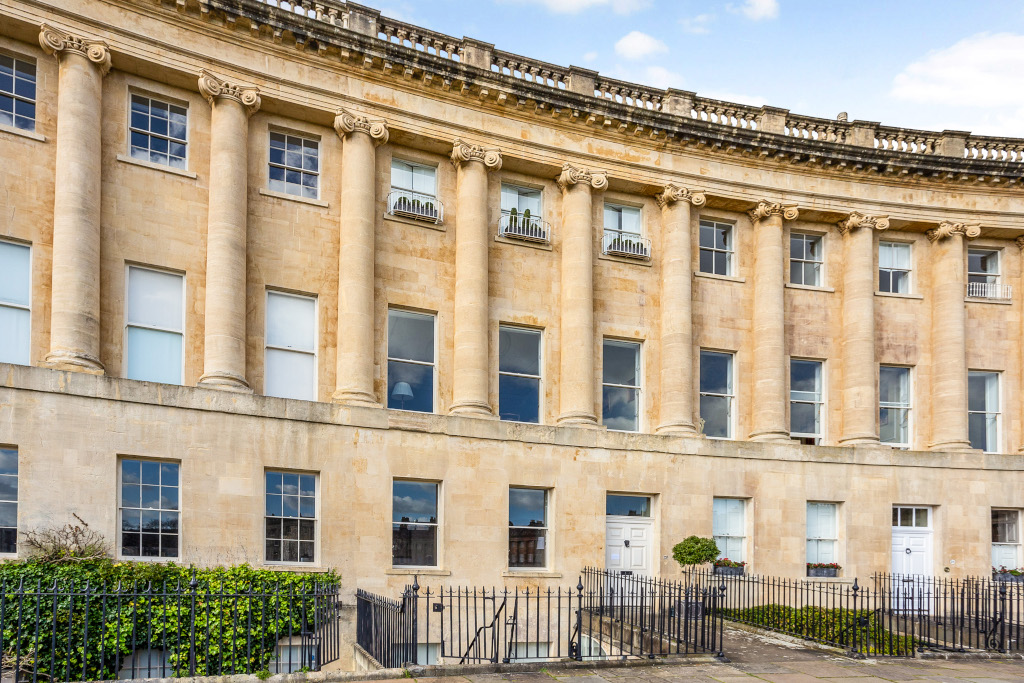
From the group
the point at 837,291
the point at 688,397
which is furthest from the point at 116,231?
the point at 837,291

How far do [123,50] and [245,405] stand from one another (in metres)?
7.87

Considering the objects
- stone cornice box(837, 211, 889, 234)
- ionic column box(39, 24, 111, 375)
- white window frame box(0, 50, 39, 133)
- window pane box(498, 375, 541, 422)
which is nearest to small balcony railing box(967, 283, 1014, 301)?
stone cornice box(837, 211, 889, 234)

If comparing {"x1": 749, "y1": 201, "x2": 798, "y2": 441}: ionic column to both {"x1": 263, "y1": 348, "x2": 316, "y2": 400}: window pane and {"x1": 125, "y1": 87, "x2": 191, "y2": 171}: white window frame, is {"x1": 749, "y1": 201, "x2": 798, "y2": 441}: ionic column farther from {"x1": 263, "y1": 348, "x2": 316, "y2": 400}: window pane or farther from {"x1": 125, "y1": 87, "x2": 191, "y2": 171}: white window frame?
{"x1": 125, "y1": 87, "x2": 191, "y2": 171}: white window frame

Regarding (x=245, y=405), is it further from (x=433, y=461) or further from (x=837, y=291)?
(x=837, y=291)

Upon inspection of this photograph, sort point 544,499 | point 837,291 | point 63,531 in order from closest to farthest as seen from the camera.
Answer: point 63,531 → point 544,499 → point 837,291

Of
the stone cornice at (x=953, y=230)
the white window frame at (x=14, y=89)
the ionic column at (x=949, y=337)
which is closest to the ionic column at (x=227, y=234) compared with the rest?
the white window frame at (x=14, y=89)

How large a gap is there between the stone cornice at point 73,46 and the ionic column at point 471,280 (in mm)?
8219

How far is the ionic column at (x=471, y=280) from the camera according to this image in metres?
21.9

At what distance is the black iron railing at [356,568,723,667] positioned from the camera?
14727mm

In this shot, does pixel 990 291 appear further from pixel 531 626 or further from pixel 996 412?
pixel 531 626

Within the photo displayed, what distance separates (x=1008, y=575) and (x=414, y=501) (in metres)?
17.4

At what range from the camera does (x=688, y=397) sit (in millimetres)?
24281

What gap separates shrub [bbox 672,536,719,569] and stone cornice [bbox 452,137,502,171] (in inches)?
416

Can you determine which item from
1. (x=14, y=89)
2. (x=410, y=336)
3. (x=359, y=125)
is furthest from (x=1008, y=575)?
(x=14, y=89)
